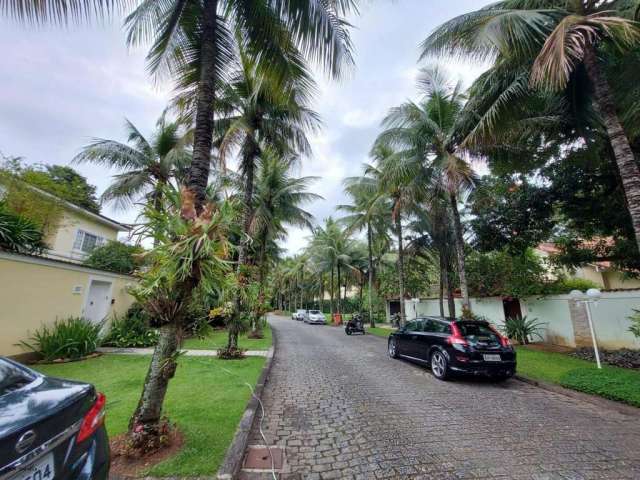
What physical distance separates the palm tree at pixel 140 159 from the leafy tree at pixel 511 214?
48.5ft

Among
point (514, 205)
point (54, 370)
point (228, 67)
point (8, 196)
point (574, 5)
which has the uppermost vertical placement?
point (574, 5)

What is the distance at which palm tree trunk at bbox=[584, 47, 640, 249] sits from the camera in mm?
5410

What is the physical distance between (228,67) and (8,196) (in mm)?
10974

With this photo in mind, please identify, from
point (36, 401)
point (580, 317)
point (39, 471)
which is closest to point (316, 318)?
point (580, 317)

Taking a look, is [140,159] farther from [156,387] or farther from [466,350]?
[466,350]

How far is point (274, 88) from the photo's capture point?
5.96m

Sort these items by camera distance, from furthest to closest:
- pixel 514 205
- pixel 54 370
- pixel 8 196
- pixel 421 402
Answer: pixel 514 205 < pixel 8 196 < pixel 54 370 < pixel 421 402

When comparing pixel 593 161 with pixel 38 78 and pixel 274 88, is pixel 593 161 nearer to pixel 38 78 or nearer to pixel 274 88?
pixel 274 88

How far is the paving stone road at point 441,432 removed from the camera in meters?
2.94

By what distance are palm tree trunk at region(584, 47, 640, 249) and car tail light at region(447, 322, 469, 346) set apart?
392 centimetres

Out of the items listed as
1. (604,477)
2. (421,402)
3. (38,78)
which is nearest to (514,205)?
(421,402)

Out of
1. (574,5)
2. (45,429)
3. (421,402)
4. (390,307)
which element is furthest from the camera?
(390,307)

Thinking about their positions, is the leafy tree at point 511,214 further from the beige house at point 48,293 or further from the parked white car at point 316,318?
the parked white car at point 316,318

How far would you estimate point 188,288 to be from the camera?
132 inches
